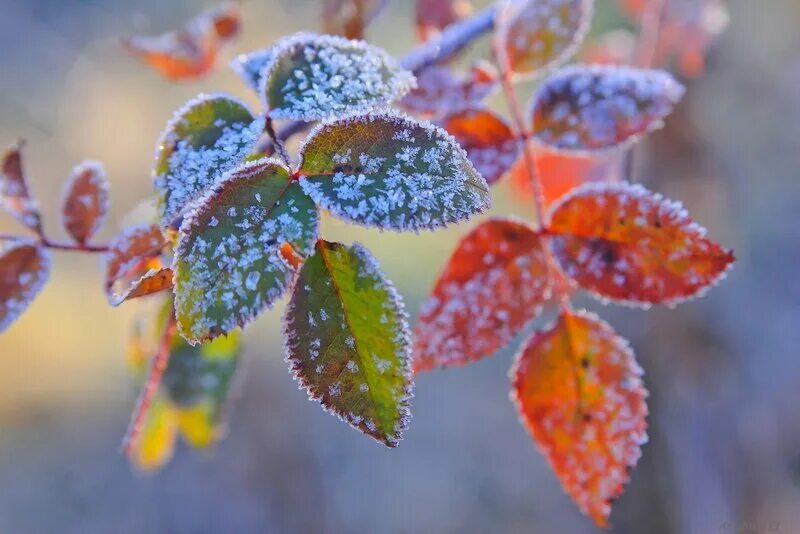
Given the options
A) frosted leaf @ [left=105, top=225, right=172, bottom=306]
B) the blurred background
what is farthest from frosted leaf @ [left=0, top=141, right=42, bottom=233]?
the blurred background

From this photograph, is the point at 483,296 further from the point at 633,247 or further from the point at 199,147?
the point at 199,147

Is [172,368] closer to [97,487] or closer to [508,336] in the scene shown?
[508,336]

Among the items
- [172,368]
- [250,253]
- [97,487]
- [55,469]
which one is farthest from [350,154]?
[55,469]

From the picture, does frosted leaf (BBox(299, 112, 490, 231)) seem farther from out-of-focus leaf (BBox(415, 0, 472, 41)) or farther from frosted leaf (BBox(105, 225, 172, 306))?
out-of-focus leaf (BBox(415, 0, 472, 41))

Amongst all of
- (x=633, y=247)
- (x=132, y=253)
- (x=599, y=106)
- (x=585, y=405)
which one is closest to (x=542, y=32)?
(x=599, y=106)

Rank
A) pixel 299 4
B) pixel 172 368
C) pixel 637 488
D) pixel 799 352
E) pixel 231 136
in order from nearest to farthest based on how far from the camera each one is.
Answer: pixel 231 136 → pixel 172 368 → pixel 799 352 → pixel 637 488 → pixel 299 4


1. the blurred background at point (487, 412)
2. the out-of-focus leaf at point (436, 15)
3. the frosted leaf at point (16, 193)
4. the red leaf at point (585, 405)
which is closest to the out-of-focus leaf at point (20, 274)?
the frosted leaf at point (16, 193)

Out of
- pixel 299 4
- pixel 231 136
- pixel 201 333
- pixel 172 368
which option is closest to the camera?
pixel 201 333
